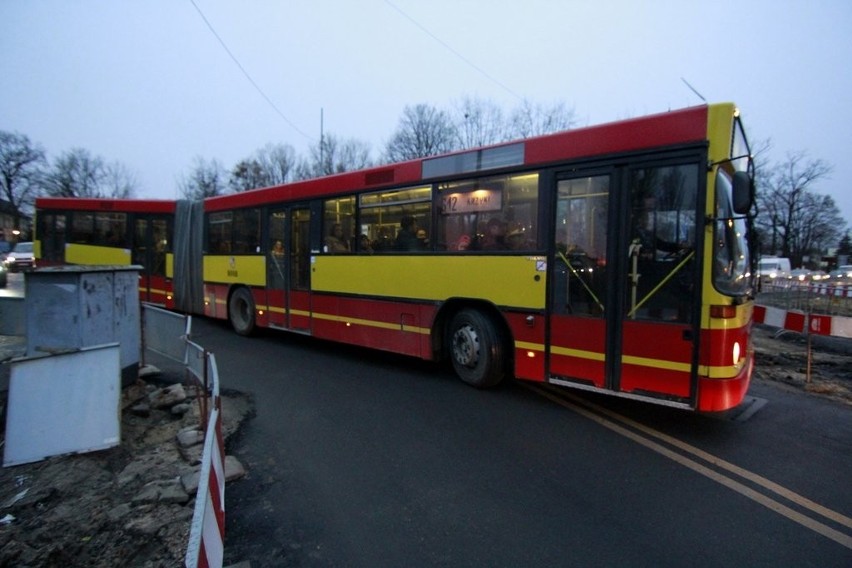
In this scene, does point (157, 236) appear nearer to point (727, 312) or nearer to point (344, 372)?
point (344, 372)

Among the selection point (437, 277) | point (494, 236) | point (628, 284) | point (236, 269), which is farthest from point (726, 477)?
point (236, 269)

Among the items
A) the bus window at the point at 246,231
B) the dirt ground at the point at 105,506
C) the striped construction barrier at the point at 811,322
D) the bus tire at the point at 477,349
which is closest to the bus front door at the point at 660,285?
the bus tire at the point at 477,349

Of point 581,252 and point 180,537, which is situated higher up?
point 581,252

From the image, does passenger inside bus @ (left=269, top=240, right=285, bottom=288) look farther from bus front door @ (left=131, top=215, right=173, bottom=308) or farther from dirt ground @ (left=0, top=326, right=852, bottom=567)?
bus front door @ (left=131, top=215, right=173, bottom=308)

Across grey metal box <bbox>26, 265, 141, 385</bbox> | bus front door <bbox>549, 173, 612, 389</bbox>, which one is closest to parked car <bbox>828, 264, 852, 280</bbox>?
bus front door <bbox>549, 173, 612, 389</bbox>

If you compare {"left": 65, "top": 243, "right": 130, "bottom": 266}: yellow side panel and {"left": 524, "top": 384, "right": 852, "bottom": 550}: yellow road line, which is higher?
{"left": 65, "top": 243, "right": 130, "bottom": 266}: yellow side panel

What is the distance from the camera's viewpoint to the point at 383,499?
372 centimetres

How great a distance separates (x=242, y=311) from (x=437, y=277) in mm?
5896

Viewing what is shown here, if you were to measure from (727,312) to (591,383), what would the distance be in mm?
1530

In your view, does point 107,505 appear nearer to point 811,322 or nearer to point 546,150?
point 546,150

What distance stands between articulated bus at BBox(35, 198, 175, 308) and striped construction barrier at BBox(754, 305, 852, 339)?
13.7 metres

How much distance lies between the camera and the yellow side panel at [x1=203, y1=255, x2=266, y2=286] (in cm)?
1025

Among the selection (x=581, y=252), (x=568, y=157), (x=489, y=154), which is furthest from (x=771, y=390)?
(x=489, y=154)

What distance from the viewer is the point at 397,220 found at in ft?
24.8
